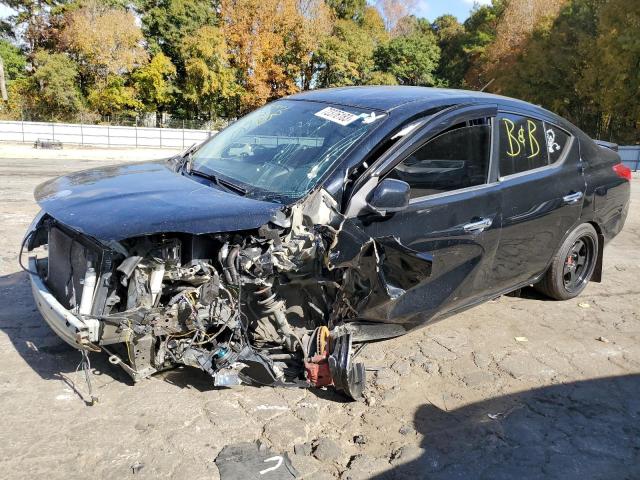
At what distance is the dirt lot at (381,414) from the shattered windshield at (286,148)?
1.29 metres

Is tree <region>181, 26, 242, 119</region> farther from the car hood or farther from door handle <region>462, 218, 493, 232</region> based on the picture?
door handle <region>462, 218, 493, 232</region>

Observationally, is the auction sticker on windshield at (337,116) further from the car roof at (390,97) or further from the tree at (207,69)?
the tree at (207,69)

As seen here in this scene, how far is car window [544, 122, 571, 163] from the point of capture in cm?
441

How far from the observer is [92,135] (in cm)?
3019

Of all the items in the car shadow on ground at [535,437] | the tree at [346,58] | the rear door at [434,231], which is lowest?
the car shadow on ground at [535,437]

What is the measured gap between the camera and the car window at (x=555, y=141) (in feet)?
14.5

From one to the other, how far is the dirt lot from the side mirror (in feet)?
3.76

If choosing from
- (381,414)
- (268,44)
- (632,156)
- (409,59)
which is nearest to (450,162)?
(381,414)

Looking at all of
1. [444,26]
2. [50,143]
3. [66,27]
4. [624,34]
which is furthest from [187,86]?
[444,26]

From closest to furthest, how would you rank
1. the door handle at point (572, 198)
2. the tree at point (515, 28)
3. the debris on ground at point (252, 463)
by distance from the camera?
the debris on ground at point (252, 463) < the door handle at point (572, 198) < the tree at point (515, 28)

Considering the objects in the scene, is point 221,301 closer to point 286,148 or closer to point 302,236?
point 302,236

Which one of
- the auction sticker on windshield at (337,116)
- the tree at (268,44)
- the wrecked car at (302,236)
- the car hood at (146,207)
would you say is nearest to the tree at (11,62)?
the tree at (268,44)

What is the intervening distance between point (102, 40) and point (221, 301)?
37512 mm

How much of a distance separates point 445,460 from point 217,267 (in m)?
1.58
